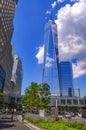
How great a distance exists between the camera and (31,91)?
2459 inches

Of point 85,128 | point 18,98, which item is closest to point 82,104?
point 18,98

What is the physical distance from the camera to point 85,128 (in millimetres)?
21016

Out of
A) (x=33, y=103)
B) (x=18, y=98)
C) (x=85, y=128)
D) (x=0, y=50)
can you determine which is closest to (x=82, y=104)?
(x=18, y=98)

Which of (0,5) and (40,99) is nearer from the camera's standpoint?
(40,99)

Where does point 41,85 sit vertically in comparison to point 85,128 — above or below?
above

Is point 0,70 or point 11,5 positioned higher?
point 11,5

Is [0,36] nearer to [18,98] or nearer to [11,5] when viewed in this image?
[11,5]

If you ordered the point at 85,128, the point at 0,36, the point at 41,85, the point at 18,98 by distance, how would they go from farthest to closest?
the point at 18,98
the point at 0,36
the point at 41,85
the point at 85,128

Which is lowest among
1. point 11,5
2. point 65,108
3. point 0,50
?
point 65,108

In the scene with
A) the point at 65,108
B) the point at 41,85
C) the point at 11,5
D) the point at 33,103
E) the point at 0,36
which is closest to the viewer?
the point at 41,85

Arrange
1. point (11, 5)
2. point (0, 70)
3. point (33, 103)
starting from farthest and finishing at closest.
Result: point (11, 5)
point (0, 70)
point (33, 103)

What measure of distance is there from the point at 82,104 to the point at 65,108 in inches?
568

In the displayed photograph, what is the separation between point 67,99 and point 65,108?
884 cm

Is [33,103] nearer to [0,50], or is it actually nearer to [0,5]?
[0,50]
